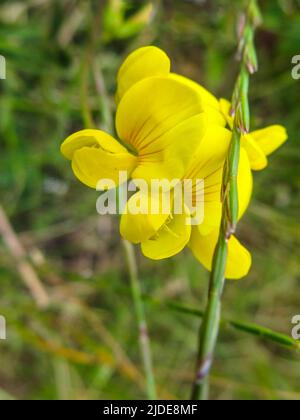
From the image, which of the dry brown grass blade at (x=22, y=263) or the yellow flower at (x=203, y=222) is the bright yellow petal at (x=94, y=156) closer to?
the yellow flower at (x=203, y=222)

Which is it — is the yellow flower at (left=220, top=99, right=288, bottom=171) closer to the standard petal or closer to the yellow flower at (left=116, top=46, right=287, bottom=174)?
the yellow flower at (left=116, top=46, right=287, bottom=174)

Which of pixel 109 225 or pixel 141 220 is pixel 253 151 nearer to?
pixel 141 220

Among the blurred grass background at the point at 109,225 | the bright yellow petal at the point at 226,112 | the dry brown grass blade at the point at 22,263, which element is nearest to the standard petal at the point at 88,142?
the bright yellow petal at the point at 226,112
